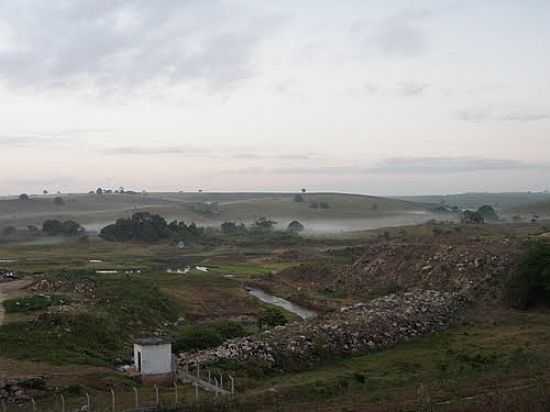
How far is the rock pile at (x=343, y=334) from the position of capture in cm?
2700

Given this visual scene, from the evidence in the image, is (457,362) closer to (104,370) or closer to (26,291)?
(104,370)

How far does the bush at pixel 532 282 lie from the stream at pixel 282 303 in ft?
37.5

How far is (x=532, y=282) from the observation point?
37.4 meters

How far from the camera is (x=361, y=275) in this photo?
2169 inches

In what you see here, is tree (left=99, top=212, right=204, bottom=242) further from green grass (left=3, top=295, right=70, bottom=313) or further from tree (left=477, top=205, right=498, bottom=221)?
tree (left=477, top=205, right=498, bottom=221)

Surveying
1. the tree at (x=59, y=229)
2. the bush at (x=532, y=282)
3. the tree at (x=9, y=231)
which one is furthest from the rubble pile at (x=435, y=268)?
the tree at (x=9, y=231)

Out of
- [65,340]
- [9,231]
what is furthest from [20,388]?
[9,231]

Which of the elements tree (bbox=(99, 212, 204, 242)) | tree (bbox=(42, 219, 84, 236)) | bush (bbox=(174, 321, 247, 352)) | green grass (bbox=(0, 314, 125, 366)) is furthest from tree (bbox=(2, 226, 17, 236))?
bush (bbox=(174, 321, 247, 352))

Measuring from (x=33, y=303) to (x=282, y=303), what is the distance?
63.6 ft

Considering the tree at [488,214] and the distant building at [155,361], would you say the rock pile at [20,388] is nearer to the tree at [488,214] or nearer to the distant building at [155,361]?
the distant building at [155,361]

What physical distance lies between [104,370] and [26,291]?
19807 millimetres

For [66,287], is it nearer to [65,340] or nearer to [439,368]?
[65,340]

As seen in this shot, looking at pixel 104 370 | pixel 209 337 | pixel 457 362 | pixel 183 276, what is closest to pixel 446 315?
pixel 457 362

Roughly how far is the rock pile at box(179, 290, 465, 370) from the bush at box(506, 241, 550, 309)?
9.65 ft
